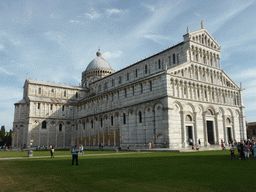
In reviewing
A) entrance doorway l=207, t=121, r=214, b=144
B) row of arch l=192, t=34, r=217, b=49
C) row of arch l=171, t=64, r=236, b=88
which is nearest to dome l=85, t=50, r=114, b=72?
row of arch l=192, t=34, r=217, b=49

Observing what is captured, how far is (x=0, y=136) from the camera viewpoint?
9412 cm

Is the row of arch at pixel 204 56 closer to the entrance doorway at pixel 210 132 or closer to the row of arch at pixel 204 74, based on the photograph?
the row of arch at pixel 204 74

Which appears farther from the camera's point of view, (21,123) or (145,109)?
(21,123)

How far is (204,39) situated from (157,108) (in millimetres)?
18413

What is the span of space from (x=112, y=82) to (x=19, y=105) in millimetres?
27620

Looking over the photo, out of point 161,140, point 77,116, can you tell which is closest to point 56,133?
point 77,116

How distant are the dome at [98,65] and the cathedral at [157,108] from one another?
11.0m

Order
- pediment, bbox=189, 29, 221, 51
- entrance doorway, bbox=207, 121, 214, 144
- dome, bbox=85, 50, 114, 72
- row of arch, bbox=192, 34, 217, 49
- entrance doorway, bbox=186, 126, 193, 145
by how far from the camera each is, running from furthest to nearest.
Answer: dome, bbox=85, 50, 114, 72
row of arch, bbox=192, 34, 217, 49
pediment, bbox=189, 29, 221, 51
entrance doorway, bbox=207, 121, 214, 144
entrance doorway, bbox=186, 126, 193, 145

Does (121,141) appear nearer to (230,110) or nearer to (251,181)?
(230,110)

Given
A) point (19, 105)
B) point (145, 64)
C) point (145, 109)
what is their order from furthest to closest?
point (19, 105), point (145, 64), point (145, 109)

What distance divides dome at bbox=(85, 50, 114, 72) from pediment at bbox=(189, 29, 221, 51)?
120ft

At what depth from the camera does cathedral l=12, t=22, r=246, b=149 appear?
36469 mm

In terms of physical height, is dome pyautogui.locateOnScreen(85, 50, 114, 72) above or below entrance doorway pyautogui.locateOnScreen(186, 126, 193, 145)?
above

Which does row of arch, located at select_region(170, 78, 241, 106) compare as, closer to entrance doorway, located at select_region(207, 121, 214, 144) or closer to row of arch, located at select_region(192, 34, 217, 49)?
entrance doorway, located at select_region(207, 121, 214, 144)
